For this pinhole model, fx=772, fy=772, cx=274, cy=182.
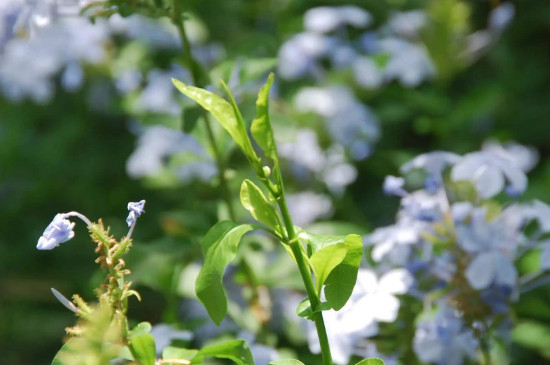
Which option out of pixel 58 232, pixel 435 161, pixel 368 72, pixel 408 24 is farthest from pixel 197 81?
pixel 408 24

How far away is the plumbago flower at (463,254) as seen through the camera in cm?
113

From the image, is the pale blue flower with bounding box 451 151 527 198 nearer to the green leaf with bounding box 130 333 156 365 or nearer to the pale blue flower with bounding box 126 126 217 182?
the green leaf with bounding box 130 333 156 365

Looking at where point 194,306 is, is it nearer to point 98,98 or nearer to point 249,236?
point 249,236

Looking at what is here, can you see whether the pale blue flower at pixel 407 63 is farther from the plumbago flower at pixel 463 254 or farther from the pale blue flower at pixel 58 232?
the pale blue flower at pixel 58 232

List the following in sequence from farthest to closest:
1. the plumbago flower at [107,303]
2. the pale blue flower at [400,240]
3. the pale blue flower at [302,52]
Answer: the pale blue flower at [302,52] → the pale blue flower at [400,240] → the plumbago flower at [107,303]

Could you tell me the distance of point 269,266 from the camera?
160 cm

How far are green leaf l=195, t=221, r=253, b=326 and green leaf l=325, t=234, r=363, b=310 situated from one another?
0.11 m

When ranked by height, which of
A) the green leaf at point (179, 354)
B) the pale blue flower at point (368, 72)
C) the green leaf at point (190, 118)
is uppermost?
the pale blue flower at point (368, 72)

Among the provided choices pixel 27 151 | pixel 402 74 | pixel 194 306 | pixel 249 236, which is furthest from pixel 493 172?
pixel 27 151

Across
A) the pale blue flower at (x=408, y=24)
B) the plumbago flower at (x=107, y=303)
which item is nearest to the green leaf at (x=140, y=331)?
the plumbago flower at (x=107, y=303)

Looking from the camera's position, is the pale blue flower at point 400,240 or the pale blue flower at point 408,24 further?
the pale blue flower at point 408,24

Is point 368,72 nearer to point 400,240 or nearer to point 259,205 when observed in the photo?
point 400,240

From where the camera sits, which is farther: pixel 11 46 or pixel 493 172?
pixel 11 46

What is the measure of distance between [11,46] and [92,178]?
47cm
